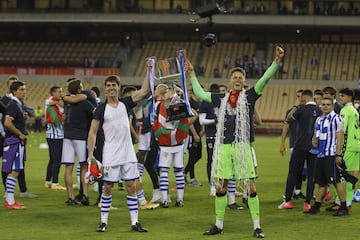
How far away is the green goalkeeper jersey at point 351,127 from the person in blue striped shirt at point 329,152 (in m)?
0.34

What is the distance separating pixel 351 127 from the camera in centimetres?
1343

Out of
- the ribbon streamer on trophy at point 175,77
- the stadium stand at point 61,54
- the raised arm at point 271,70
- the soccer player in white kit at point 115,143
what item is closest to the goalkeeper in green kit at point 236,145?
the raised arm at point 271,70

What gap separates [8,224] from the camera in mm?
11867

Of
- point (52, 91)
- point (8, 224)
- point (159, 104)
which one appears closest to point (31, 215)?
point (8, 224)

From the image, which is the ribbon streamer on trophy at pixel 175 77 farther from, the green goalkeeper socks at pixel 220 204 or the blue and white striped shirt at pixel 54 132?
the blue and white striped shirt at pixel 54 132

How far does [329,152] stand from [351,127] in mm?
895

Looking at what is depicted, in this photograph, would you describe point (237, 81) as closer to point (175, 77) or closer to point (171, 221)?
point (175, 77)

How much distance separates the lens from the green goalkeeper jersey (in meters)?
13.3

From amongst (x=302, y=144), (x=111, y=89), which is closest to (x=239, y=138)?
(x=111, y=89)

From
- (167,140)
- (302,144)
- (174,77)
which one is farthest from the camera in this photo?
(167,140)

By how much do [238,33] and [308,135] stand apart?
48.0 m

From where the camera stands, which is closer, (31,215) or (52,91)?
(31,215)

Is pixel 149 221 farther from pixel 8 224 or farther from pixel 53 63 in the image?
pixel 53 63

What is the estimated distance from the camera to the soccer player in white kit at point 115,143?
36.4ft
